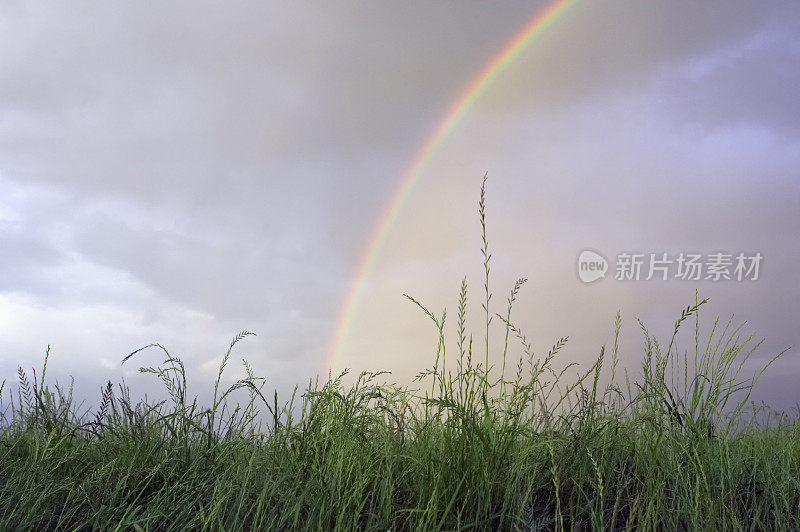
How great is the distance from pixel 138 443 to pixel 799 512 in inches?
134

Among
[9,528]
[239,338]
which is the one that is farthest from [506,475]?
[9,528]

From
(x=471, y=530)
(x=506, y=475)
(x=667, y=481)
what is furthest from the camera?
(x=667, y=481)

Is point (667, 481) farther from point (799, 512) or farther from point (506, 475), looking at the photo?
point (506, 475)

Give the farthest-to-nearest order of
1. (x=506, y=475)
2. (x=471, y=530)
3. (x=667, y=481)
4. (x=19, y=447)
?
1. (x=19, y=447)
2. (x=667, y=481)
3. (x=506, y=475)
4. (x=471, y=530)

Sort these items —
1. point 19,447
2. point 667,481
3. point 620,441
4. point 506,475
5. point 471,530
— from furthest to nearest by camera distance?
point 19,447, point 620,441, point 667,481, point 506,475, point 471,530

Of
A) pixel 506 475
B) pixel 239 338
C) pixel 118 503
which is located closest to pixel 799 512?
pixel 506 475

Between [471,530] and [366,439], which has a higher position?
[366,439]

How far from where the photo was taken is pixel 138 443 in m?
3.07

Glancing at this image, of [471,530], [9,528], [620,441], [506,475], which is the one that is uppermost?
[620,441]

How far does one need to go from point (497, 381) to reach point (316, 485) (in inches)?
42.3

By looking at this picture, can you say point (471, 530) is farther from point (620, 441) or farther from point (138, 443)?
point (138, 443)

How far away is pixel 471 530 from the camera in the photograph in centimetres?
247

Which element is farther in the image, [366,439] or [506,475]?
[366,439]

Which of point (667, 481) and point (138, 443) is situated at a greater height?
point (667, 481)
